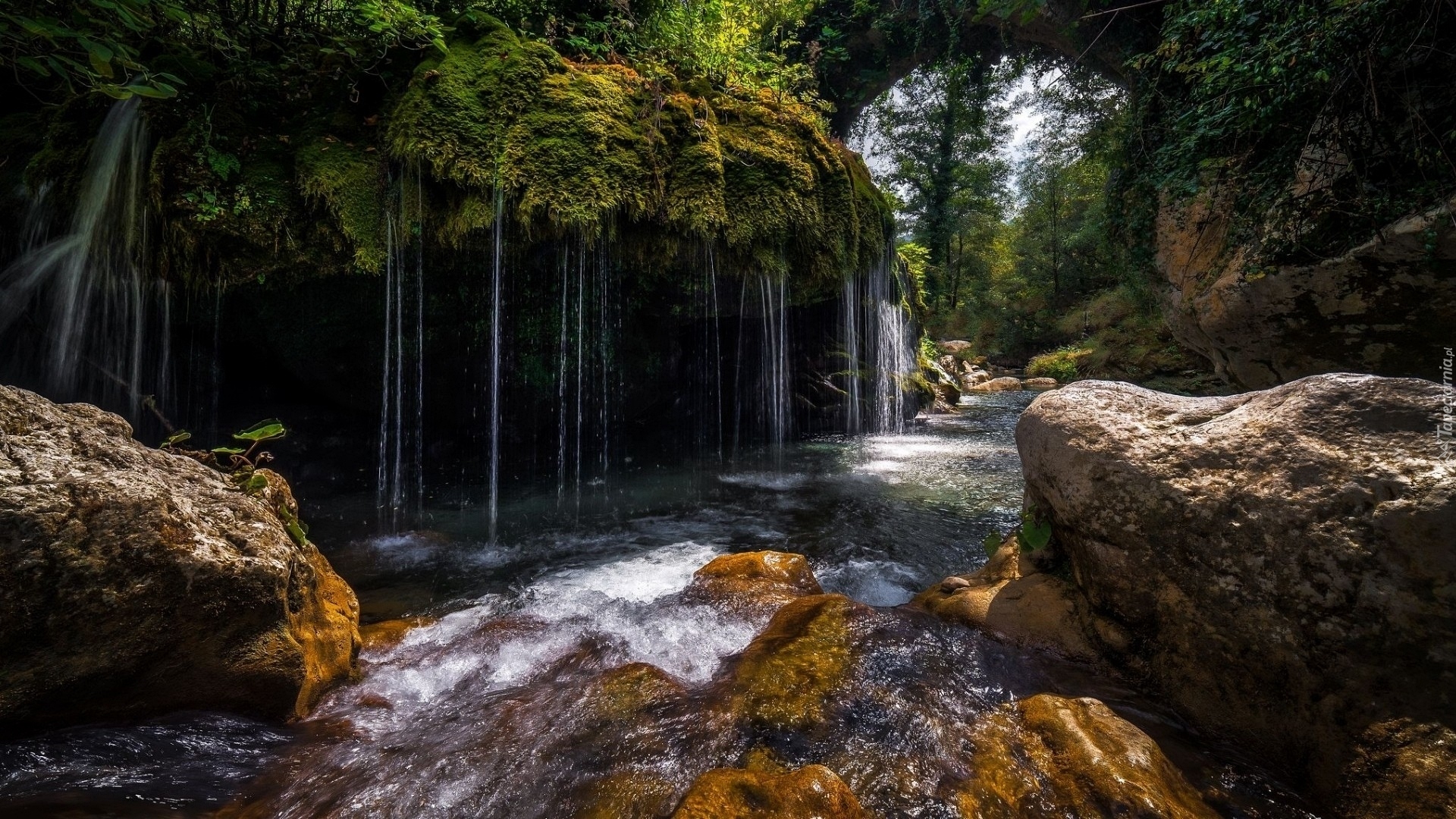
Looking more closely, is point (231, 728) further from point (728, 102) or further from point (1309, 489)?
point (728, 102)

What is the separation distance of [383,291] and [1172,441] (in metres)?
6.89

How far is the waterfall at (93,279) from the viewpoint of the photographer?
446 cm

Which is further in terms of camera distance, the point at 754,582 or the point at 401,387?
the point at 401,387

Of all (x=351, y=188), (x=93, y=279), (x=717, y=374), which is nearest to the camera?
(x=93, y=279)

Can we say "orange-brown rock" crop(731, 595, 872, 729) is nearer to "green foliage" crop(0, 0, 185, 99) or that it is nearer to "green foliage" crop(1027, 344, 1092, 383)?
"green foliage" crop(0, 0, 185, 99)

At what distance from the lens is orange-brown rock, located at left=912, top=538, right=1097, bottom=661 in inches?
101

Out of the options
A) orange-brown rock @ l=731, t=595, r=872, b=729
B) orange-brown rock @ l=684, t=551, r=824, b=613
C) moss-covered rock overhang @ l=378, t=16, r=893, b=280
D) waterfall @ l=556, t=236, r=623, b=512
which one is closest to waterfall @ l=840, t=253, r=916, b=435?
moss-covered rock overhang @ l=378, t=16, r=893, b=280

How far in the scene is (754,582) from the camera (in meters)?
3.43

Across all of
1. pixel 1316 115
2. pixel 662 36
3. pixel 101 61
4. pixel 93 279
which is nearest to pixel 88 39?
pixel 101 61

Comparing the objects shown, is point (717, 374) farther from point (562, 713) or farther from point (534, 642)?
point (562, 713)

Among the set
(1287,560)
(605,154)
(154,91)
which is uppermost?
(605,154)

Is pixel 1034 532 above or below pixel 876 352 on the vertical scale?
below

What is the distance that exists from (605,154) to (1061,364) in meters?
22.0

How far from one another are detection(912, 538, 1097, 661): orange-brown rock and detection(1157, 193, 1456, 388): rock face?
3.88 metres
